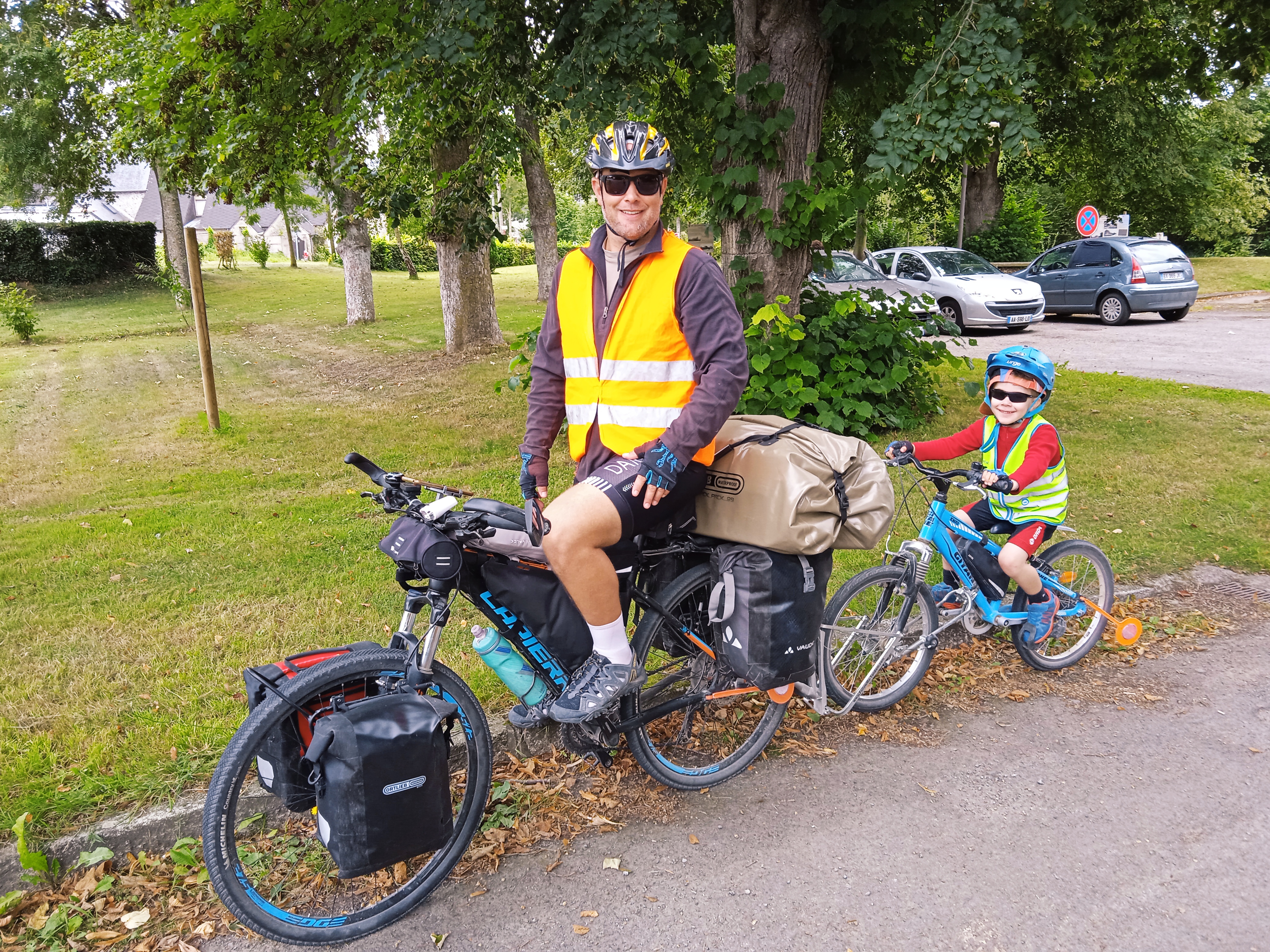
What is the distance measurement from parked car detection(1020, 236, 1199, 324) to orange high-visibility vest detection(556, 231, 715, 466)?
1817 cm

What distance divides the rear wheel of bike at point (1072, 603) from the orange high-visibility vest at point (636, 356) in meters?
2.22

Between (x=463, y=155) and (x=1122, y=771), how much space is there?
1168 cm

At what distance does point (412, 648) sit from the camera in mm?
2846

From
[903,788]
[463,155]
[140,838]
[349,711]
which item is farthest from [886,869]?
[463,155]

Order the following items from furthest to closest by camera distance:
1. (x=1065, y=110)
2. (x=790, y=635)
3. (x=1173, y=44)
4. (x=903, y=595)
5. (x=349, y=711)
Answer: (x=1065, y=110) < (x=1173, y=44) < (x=903, y=595) < (x=790, y=635) < (x=349, y=711)

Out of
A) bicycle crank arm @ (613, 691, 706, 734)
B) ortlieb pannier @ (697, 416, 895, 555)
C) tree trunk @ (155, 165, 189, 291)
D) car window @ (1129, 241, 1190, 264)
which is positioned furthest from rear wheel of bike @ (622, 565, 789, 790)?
tree trunk @ (155, 165, 189, 291)

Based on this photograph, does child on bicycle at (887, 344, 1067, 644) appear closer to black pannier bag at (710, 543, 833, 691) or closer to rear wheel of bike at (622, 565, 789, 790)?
black pannier bag at (710, 543, 833, 691)

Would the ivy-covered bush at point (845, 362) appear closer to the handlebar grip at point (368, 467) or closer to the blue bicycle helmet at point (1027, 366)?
the blue bicycle helmet at point (1027, 366)

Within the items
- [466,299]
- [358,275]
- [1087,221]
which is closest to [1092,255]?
[1087,221]

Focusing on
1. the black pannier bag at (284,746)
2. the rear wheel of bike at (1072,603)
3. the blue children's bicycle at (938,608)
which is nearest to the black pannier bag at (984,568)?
the blue children's bicycle at (938,608)

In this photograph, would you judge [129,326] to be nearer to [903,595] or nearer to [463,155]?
[463,155]

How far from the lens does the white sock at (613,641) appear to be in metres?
3.08

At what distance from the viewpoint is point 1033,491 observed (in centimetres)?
412

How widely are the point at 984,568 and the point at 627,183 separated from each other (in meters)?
2.54
